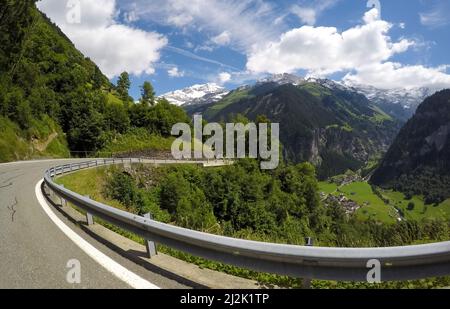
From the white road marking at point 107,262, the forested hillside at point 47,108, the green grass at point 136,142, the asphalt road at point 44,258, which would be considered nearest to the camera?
the white road marking at point 107,262

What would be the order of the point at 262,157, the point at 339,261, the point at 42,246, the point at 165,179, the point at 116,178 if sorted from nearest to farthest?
the point at 339,261 → the point at 42,246 → the point at 116,178 → the point at 165,179 → the point at 262,157

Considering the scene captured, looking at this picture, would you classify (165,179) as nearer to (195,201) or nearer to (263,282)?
(195,201)

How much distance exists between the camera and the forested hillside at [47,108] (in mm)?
38594

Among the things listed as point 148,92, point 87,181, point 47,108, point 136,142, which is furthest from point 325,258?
point 148,92

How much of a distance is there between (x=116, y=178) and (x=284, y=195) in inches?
1575

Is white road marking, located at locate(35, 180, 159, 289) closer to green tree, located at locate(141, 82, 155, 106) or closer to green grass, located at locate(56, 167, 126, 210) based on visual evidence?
green grass, located at locate(56, 167, 126, 210)

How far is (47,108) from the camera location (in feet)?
187

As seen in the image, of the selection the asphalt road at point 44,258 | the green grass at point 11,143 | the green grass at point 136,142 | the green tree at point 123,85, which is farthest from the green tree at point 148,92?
the asphalt road at point 44,258

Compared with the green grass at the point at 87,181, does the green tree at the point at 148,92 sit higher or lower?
higher

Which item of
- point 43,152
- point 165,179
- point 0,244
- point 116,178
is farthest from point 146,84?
point 0,244

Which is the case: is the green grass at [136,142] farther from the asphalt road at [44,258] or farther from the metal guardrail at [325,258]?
the metal guardrail at [325,258]

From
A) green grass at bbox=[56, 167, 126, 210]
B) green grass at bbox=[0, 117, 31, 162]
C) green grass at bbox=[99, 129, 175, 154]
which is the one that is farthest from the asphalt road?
green grass at bbox=[99, 129, 175, 154]

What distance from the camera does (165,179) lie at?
134ft

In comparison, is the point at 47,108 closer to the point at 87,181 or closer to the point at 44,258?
the point at 87,181
